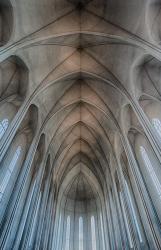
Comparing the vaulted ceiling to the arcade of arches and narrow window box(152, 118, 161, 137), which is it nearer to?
the arcade of arches

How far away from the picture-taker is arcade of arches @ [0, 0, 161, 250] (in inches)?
444

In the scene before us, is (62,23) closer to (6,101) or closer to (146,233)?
(6,101)

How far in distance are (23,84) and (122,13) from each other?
8.39 meters

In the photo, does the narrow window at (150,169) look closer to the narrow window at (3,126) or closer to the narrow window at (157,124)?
the narrow window at (157,124)

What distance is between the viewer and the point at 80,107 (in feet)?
65.8

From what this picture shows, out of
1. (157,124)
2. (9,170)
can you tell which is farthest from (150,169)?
(9,170)

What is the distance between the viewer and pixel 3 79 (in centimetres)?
1305

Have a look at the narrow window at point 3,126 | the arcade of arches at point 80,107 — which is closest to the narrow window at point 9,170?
the arcade of arches at point 80,107

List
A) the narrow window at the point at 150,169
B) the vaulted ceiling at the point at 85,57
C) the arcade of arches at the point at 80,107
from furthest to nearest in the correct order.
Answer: the narrow window at the point at 150,169
the vaulted ceiling at the point at 85,57
the arcade of arches at the point at 80,107

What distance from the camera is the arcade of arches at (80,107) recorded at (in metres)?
11.3

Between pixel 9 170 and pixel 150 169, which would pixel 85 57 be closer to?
pixel 150 169

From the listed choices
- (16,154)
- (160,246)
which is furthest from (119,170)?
(16,154)

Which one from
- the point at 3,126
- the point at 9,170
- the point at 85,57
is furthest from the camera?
the point at 85,57

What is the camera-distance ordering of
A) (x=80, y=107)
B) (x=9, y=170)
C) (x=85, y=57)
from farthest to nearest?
1. (x=80, y=107)
2. (x=85, y=57)
3. (x=9, y=170)
